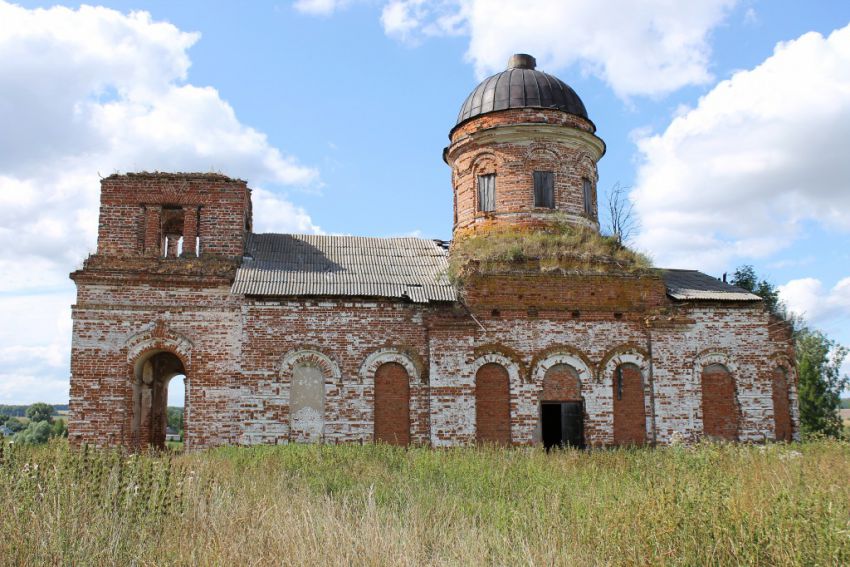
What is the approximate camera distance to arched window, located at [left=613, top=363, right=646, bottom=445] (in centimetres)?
1513

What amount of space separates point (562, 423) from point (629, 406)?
63.5 inches

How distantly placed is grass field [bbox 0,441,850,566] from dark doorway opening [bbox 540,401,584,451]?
690 centimetres

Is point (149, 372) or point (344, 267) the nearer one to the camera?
point (149, 372)

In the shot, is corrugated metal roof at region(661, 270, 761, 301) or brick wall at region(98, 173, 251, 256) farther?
corrugated metal roof at region(661, 270, 761, 301)

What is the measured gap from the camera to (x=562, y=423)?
49.4ft

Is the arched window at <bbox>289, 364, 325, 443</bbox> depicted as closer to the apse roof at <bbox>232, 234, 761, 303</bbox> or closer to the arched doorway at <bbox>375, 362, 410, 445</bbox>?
the arched doorway at <bbox>375, 362, 410, 445</bbox>

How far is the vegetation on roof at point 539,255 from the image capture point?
15.4 metres

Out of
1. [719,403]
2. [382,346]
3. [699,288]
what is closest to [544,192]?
[699,288]

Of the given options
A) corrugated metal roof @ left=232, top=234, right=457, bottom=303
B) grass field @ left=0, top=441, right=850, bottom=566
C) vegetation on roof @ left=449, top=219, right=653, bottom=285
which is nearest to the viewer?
grass field @ left=0, top=441, right=850, bottom=566

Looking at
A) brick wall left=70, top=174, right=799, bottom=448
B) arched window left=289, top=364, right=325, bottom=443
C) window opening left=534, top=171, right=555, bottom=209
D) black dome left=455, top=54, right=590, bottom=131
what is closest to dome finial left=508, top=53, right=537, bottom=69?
black dome left=455, top=54, right=590, bottom=131

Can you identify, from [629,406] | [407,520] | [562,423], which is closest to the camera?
[407,520]

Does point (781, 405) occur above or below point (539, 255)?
below

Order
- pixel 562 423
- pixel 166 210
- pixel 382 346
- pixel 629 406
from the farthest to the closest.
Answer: pixel 166 210
pixel 629 406
pixel 562 423
pixel 382 346

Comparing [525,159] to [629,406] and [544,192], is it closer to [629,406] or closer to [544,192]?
[544,192]
